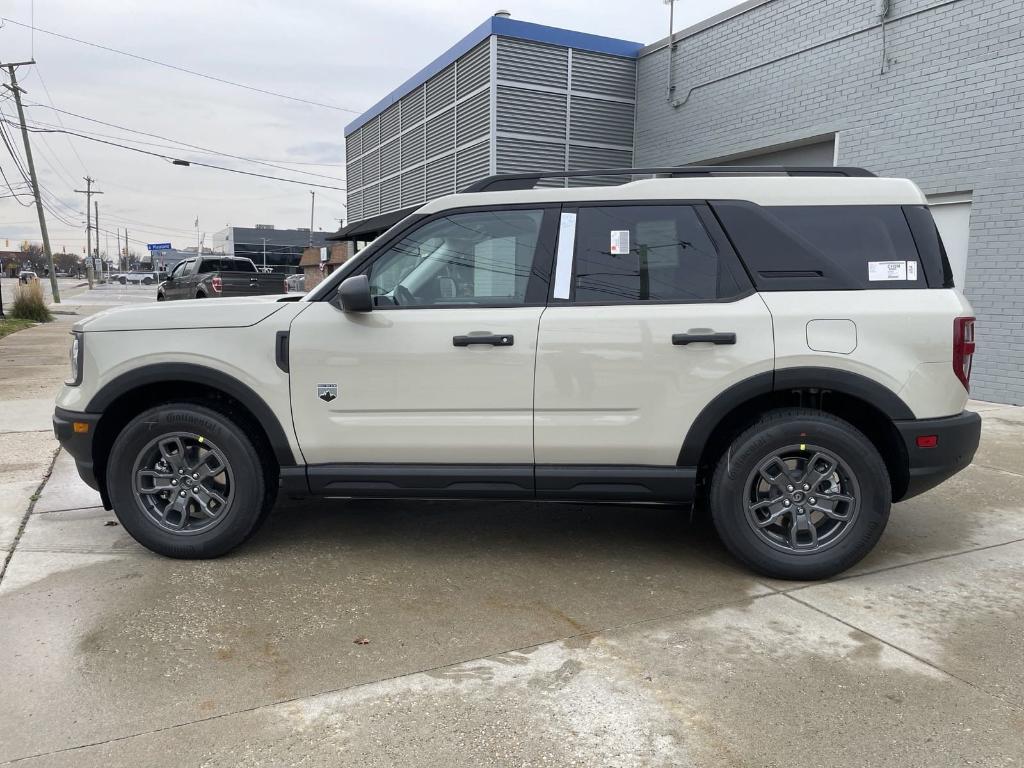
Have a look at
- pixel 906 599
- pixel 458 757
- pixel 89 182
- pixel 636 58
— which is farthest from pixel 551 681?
pixel 89 182

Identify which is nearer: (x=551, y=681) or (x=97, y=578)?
(x=551, y=681)

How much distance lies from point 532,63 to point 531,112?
35.6 inches

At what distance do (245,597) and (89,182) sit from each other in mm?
90911

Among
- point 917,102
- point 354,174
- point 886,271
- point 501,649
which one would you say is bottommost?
point 501,649

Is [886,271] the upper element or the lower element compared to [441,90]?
lower

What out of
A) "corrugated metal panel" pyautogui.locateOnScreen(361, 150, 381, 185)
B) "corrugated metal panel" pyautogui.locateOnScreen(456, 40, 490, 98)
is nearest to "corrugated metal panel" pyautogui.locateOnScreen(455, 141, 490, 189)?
"corrugated metal panel" pyautogui.locateOnScreen(456, 40, 490, 98)

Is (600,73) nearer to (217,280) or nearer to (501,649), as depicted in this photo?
(217,280)

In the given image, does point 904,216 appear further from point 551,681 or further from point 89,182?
point 89,182

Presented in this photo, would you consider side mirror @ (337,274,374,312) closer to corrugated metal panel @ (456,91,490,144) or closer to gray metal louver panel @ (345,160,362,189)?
corrugated metal panel @ (456,91,490,144)

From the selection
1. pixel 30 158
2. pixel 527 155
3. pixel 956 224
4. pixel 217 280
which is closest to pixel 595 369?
pixel 956 224

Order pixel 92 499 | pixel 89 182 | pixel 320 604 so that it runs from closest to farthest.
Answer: pixel 320 604, pixel 92 499, pixel 89 182

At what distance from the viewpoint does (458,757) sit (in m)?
2.44

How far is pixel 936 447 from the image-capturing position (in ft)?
12.2

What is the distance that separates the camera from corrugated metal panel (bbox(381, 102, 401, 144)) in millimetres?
21250
